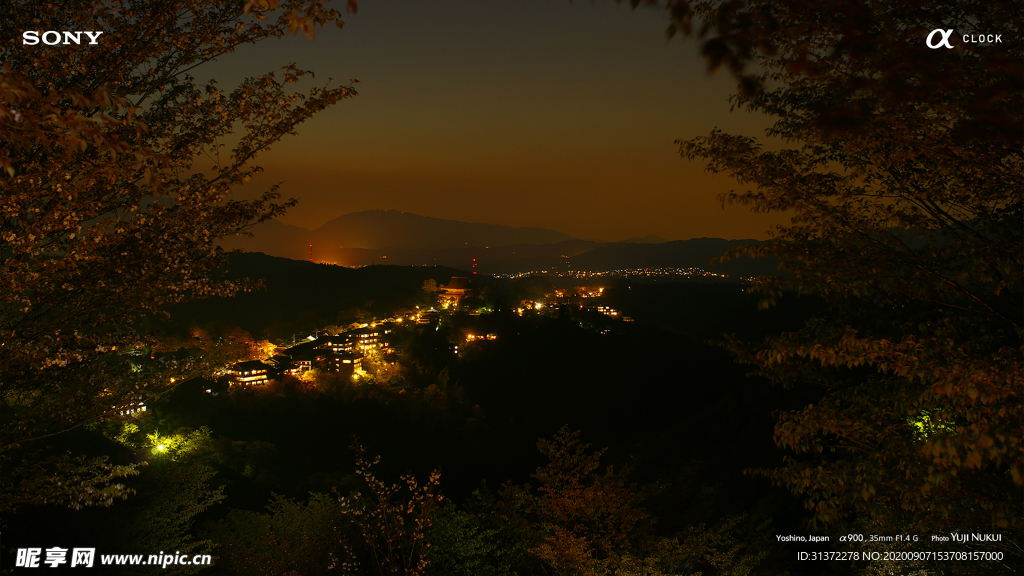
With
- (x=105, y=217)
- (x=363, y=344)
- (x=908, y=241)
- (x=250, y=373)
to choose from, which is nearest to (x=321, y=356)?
(x=363, y=344)

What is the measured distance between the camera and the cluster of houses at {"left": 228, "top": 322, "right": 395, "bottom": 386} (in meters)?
29.9

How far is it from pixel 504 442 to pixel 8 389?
25392 mm

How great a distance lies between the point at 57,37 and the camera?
3.85 meters

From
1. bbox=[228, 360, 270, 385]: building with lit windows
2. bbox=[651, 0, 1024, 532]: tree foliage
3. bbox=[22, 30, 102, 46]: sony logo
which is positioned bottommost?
bbox=[228, 360, 270, 385]: building with lit windows

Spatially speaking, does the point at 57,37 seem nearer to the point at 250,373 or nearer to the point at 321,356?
the point at 250,373

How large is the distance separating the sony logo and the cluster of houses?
27071 mm

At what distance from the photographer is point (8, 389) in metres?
4.53

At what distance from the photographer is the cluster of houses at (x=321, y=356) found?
29906 millimetres

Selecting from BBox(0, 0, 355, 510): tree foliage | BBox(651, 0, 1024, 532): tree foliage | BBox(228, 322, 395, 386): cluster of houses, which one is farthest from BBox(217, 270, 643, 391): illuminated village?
BBox(651, 0, 1024, 532): tree foliage

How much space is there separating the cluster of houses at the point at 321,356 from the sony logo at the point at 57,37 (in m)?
27.1

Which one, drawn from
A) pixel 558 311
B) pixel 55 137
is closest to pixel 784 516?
pixel 55 137

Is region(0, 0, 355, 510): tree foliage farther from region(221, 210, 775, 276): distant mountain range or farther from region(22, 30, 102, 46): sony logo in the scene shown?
region(221, 210, 775, 276): distant mountain range

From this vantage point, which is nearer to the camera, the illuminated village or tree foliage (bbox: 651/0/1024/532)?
tree foliage (bbox: 651/0/1024/532)

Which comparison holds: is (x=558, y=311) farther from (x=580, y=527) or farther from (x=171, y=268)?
(x=171, y=268)
